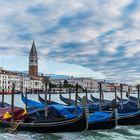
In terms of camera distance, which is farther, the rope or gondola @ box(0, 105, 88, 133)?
the rope

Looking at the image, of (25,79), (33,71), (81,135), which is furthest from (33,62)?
(81,135)

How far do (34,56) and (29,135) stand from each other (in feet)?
345

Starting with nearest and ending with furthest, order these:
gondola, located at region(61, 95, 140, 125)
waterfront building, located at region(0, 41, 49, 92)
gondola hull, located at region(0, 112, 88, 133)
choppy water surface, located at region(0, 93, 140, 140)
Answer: choppy water surface, located at region(0, 93, 140, 140)
gondola hull, located at region(0, 112, 88, 133)
gondola, located at region(61, 95, 140, 125)
waterfront building, located at region(0, 41, 49, 92)

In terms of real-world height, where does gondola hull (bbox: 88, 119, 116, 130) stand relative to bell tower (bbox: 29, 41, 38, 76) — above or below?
below

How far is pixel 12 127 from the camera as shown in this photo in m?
14.8

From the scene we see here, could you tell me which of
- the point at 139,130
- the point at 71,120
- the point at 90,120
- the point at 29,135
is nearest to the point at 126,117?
the point at 139,130

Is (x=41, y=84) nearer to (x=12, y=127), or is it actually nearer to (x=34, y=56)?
(x=34, y=56)

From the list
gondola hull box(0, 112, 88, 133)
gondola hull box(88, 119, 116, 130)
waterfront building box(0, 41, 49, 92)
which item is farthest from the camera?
waterfront building box(0, 41, 49, 92)

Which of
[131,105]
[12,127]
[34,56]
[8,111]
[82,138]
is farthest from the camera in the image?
[34,56]

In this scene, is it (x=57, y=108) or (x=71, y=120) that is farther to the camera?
(x=57, y=108)

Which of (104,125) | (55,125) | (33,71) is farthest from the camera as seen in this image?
(33,71)

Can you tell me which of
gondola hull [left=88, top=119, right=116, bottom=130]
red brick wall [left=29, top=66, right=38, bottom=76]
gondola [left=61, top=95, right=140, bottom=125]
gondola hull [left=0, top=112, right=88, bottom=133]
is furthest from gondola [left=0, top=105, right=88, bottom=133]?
red brick wall [left=29, top=66, right=38, bottom=76]

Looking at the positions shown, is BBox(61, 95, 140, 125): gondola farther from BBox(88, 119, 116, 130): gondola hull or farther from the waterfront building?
the waterfront building

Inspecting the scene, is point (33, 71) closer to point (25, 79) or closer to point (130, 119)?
point (25, 79)
